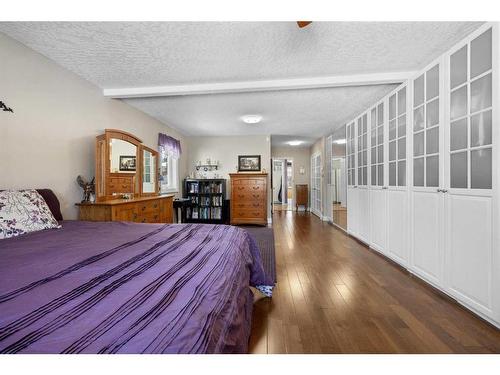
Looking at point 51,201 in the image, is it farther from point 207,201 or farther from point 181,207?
point 207,201

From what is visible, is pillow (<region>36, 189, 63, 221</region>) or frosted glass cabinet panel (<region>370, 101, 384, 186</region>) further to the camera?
frosted glass cabinet panel (<region>370, 101, 384, 186</region>)

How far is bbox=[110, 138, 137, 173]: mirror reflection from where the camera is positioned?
303cm

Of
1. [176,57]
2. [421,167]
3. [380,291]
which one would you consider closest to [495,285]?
[380,291]

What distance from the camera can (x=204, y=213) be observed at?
18.2ft

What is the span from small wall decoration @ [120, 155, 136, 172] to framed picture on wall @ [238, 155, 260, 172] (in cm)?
295

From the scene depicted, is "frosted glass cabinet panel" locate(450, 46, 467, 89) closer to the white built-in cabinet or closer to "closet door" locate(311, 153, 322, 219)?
the white built-in cabinet

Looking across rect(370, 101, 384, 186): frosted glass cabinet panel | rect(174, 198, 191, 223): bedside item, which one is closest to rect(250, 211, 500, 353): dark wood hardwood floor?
rect(370, 101, 384, 186): frosted glass cabinet panel

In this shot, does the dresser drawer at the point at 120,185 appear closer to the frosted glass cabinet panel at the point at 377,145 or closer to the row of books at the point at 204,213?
the row of books at the point at 204,213

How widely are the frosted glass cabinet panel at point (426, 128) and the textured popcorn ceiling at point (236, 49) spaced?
262mm

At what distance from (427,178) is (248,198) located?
3687 mm

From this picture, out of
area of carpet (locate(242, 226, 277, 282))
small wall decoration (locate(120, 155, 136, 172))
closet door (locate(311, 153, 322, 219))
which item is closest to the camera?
area of carpet (locate(242, 226, 277, 282))

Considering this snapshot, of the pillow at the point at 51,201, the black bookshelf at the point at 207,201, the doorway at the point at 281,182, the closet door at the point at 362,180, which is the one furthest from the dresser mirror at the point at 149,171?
the doorway at the point at 281,182

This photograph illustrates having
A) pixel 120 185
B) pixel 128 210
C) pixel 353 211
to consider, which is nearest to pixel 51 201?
pixel 128 210
